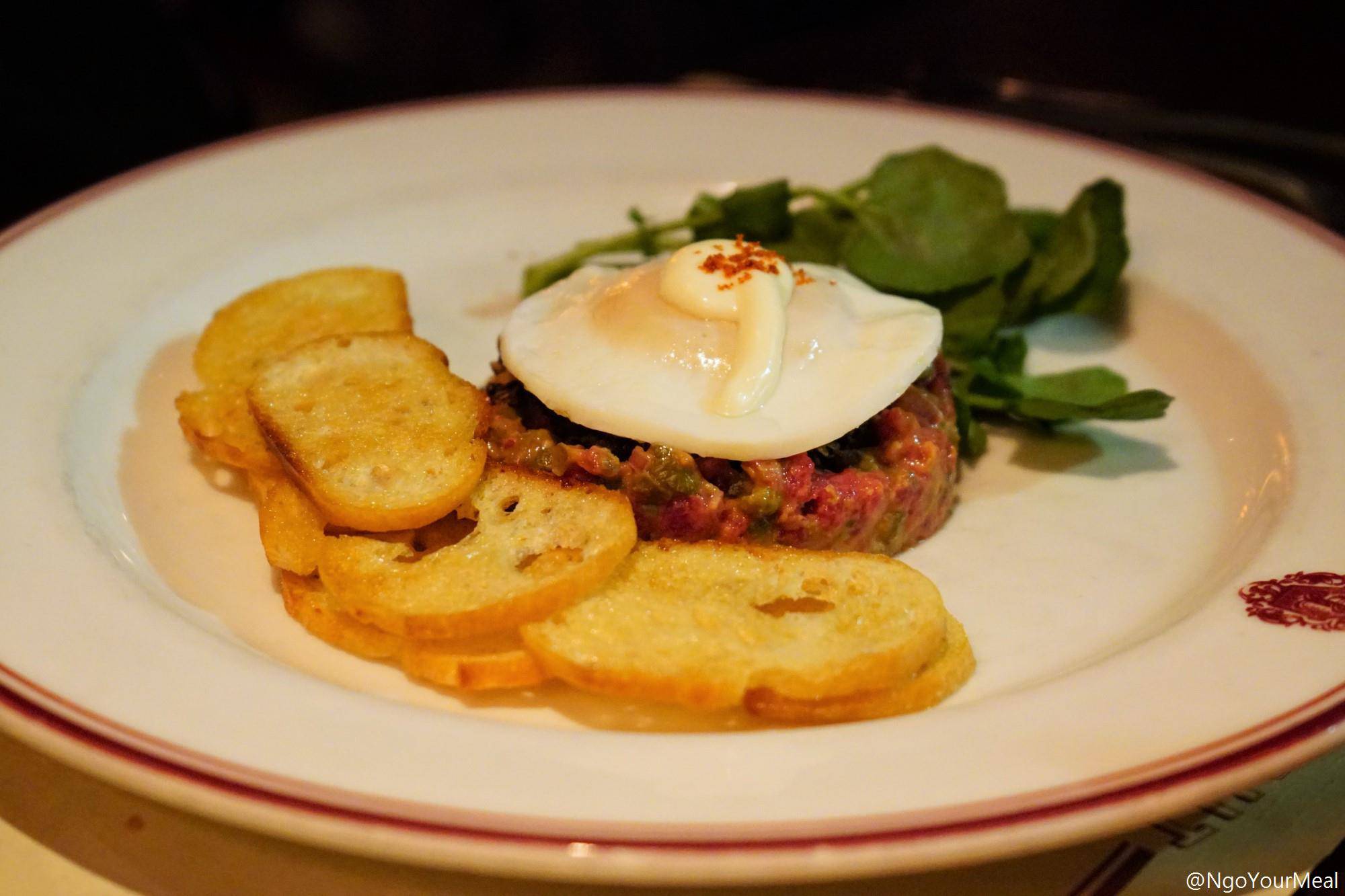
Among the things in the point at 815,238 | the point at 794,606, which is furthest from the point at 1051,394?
the point at 794,606

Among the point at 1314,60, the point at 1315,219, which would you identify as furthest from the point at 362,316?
the point at 1314,60

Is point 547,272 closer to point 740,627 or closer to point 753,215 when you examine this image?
point 753,215

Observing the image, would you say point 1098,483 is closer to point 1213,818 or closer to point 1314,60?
point 1213,818

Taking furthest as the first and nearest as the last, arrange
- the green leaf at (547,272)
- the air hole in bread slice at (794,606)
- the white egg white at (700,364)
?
the green leaf at (547,272) → the white egg white at (700,364) → the air hole in bread slice at (794,606)

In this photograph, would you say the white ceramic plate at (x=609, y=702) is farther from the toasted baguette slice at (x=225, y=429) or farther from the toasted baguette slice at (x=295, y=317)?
the toasted baguette slice at (x=295, y=317)

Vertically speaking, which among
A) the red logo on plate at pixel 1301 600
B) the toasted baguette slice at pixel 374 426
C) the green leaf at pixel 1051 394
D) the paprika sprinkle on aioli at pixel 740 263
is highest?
the paprika sprinkle on aioli at pixel 740 263

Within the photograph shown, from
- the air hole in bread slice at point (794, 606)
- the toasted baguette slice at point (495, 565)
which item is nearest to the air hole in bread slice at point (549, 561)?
the toasted baguette slice at point (495, 565)

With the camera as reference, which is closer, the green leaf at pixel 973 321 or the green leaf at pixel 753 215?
the green leaf at pixel 973 321
